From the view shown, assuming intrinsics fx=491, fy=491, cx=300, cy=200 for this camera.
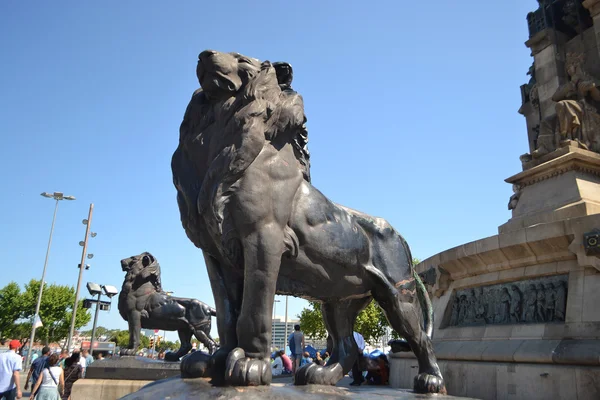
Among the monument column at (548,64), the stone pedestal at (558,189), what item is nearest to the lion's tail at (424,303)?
the stone pedestal at (558,189)

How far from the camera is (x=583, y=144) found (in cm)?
1097

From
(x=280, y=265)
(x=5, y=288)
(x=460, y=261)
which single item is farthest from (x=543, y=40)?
(x=5, y=288)

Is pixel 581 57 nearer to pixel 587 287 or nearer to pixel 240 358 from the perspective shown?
pixel 587 287

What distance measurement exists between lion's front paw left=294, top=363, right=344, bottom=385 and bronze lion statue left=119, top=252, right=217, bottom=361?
270 inches

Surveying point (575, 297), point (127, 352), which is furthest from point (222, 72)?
point (127, 352)

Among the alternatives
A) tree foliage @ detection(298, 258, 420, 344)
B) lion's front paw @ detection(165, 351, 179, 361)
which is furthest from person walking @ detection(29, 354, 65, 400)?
tree foliage @ detection(298, 258, 420, 344)

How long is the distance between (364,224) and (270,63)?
137cm

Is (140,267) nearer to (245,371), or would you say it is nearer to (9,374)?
(9,374)

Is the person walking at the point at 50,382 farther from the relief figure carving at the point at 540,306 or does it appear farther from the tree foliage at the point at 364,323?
the tree foliage at the point at 364,323

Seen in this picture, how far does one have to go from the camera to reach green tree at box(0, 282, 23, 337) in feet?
174

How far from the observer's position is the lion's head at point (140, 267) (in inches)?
392

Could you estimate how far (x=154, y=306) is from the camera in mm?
9961

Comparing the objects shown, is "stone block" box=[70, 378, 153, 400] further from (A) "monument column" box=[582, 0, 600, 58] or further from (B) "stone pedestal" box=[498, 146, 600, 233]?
(A) "monument column" box=[582, 0, 600, 58]

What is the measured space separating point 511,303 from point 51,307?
57712 millimetres
